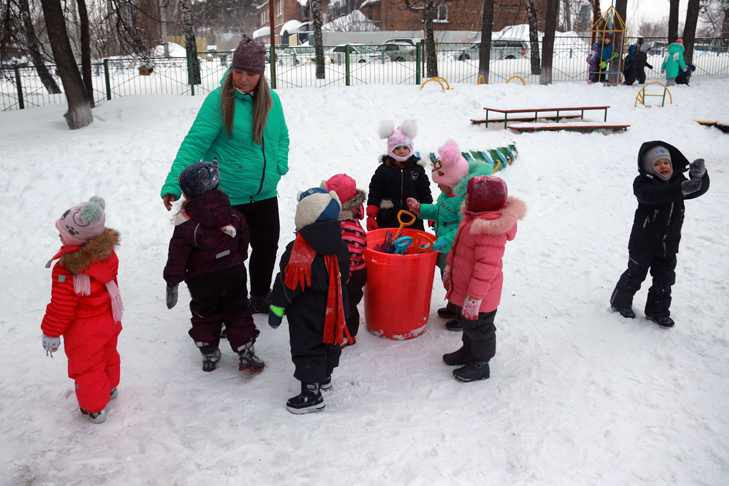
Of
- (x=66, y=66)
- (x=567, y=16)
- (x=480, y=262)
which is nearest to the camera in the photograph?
(x=480, y=262)

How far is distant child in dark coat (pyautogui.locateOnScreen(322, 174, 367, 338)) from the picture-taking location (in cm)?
341

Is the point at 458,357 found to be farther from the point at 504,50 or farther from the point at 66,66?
the point at 504,50

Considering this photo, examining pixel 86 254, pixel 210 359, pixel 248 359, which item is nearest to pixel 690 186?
pixel 248 359

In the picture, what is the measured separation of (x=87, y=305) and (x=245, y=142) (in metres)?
1.38

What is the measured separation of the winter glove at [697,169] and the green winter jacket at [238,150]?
2.67 metres

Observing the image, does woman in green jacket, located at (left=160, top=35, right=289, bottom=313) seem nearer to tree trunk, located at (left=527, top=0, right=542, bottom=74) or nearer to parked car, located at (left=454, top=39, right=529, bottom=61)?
tree trunk, located at (left=527, top=0, right=542, bottom=74)

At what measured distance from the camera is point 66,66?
9.91 metres

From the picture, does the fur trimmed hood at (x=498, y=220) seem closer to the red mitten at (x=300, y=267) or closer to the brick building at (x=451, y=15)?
the red mitten at (x=300, y=267)

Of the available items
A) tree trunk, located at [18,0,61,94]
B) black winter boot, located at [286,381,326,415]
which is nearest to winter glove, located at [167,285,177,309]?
black winter boot, located at [286,381,326,415]

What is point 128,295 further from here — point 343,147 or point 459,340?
point 343,147

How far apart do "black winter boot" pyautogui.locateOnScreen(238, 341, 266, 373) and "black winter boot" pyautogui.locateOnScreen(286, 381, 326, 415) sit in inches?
19.4

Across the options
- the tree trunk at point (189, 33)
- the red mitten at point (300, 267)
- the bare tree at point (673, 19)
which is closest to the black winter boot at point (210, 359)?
the red mitten at point (300, 267)

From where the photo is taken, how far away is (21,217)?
6793 millimetres

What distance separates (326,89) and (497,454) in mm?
10974
